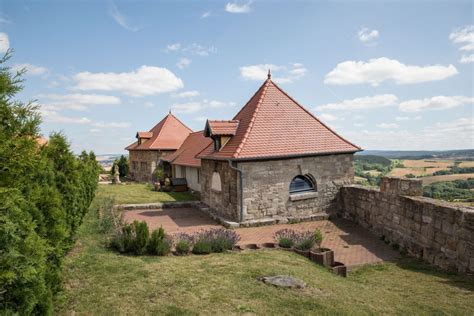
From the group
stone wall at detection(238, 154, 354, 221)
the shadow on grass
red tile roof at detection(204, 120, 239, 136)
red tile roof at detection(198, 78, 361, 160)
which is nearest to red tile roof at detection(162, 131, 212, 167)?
red tile roof at detection(198, 78, 361, 160)

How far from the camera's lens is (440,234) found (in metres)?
8.36

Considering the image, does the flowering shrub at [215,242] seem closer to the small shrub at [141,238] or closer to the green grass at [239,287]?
the green grass at [239,287]

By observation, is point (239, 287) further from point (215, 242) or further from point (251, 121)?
point (251, 121)

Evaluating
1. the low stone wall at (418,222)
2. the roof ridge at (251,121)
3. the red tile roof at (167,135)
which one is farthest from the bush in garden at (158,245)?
the red tile roof at (167,135)

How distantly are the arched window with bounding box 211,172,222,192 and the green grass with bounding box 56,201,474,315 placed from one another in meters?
6.31

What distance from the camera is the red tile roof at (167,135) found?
29.7 meters

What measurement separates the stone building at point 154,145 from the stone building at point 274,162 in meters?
14.8

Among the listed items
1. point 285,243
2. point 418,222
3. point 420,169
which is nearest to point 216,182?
point 285,243

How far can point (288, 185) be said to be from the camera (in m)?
13.5

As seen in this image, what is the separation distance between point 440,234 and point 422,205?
0.97 m

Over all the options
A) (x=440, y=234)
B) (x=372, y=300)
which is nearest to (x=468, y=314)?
(x=372, y=300)

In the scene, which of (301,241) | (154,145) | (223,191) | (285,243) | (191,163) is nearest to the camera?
(301,241)

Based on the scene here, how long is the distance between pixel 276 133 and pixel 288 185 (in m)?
2.33

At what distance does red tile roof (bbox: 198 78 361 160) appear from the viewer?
43.1 feet
